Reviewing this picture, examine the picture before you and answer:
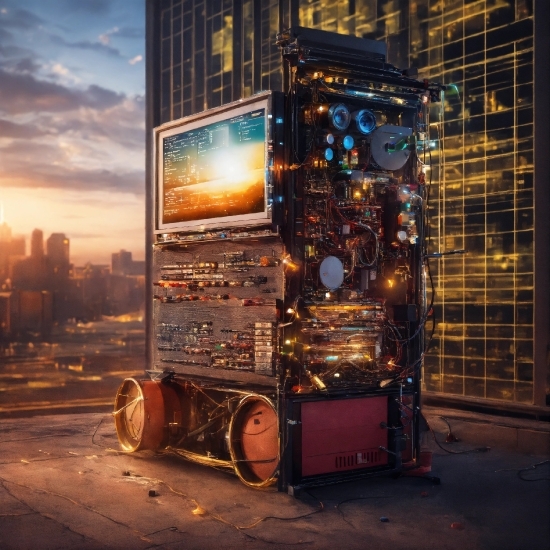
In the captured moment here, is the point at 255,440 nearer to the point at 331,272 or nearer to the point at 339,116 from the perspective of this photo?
the point at 331,272

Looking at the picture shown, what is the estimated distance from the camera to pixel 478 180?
1742 cm

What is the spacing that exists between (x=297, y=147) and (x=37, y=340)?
54.0 meters

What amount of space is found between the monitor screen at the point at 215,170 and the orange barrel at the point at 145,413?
2.50m

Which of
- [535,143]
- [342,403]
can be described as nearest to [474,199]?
[535,143]

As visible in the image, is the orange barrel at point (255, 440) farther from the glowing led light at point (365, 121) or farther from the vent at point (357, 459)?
the glowing led light at point (365, 121)

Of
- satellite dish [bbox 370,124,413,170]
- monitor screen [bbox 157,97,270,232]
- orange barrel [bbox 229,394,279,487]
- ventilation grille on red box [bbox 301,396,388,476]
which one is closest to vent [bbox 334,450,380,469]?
ventilation grille on red box [bbox 301,396,388,476]

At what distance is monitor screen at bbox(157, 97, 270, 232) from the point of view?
34.1 feet

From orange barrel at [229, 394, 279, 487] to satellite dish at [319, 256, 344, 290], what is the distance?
1.70m

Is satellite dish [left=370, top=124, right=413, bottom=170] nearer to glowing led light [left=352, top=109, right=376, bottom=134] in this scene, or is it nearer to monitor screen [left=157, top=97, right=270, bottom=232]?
glowing led light [left=352, top=109, right=376, bottom=134]

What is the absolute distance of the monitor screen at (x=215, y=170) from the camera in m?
10.4

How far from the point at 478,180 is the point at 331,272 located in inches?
331

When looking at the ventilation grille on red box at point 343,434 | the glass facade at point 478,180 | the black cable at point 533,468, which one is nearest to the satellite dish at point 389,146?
the ventilation grille on red box at point 343,434

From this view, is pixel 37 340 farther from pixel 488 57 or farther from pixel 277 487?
pixel 277 487

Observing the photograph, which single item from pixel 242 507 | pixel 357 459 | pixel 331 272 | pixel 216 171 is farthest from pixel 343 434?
pixel 216 171
